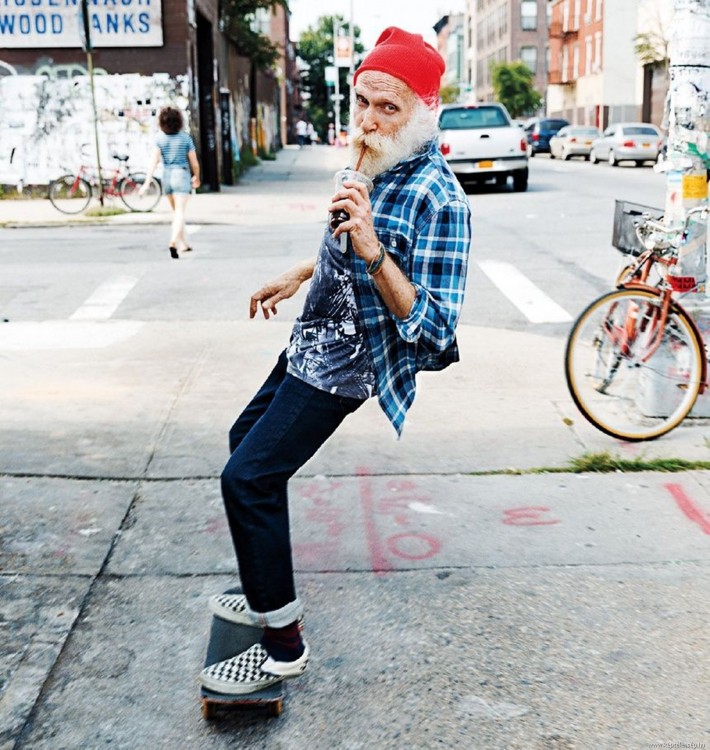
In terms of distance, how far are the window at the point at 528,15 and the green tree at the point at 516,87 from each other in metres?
10.3

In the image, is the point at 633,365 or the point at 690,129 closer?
the point at 633,365

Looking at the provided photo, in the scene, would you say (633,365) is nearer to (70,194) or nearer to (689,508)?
(689,508)

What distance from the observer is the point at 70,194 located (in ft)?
65.4

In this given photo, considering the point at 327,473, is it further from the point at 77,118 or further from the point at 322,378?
the point at 77,118

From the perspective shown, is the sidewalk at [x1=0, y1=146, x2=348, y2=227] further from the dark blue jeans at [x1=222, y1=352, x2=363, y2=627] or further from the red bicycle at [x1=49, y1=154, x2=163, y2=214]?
the dark blue jeans at [x1=222, y1=352, x2=363, y2=627]

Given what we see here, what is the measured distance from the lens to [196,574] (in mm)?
3750

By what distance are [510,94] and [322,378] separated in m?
81.9

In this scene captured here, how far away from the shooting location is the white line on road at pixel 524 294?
877 centimetres

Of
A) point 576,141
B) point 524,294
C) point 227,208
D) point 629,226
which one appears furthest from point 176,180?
point 576,141

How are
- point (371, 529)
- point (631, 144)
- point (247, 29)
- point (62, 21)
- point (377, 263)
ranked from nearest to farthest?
1. point (377, 263)
2. point (371, 529)
3. point (62, 21)
4. point (247, 29)
5. point (631, 144)

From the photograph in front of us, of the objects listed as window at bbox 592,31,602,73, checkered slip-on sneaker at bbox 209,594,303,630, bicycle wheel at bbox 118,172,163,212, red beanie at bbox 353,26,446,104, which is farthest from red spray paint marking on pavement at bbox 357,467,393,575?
window at bbox 592,31,602,73

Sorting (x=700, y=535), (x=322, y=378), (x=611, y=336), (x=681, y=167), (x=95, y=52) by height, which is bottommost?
(x=700, y=535)

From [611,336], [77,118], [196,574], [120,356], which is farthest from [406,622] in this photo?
[77,118]

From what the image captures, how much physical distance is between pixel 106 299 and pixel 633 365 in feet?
19.2
